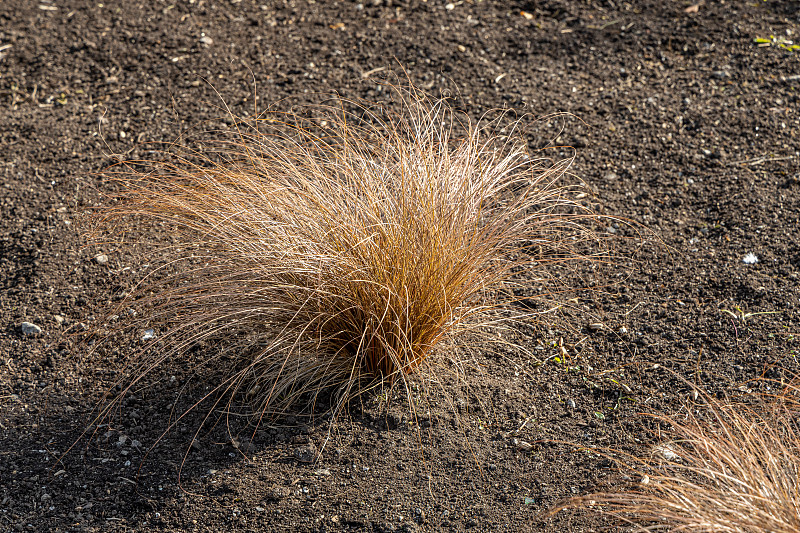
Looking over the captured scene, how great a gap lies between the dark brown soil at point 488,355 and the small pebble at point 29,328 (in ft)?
0.12

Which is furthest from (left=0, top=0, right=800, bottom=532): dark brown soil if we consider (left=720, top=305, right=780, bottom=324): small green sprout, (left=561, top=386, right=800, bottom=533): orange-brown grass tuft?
(left=561, top=386, right=800, bottom=533): orange-brown grass tuft

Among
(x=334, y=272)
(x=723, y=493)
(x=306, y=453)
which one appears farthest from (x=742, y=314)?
(x=306, y=453)

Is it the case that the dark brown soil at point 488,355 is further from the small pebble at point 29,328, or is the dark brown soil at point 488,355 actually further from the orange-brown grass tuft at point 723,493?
the orange-brown grass tuft at point 723,493

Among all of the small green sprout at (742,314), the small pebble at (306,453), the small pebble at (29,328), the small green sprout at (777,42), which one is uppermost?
the small green sprout at (777,42)

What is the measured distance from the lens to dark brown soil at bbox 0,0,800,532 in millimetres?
2404

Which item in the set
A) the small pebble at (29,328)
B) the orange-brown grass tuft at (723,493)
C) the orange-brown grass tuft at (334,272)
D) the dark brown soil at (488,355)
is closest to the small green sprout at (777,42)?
the dark brown soil at (488,355)

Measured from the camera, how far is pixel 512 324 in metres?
3.01

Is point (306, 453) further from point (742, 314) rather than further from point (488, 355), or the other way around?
point (742, 314)

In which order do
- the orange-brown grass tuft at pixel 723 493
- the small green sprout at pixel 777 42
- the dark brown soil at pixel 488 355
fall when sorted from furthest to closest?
1. the small green sprout at pixel 777 42
2. the dark brown soil at pixel 488 355
3. the orange-brown grass tuft at pixel 723 493

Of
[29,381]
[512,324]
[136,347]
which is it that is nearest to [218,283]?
[136,347]

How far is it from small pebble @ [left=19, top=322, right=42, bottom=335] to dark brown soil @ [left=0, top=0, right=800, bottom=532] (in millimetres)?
35

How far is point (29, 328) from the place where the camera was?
2.97 meters

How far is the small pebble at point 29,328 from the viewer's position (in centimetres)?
296

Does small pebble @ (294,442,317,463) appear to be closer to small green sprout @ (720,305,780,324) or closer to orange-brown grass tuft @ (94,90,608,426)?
orange-brown grass tuft @ (94,90,608,426)
